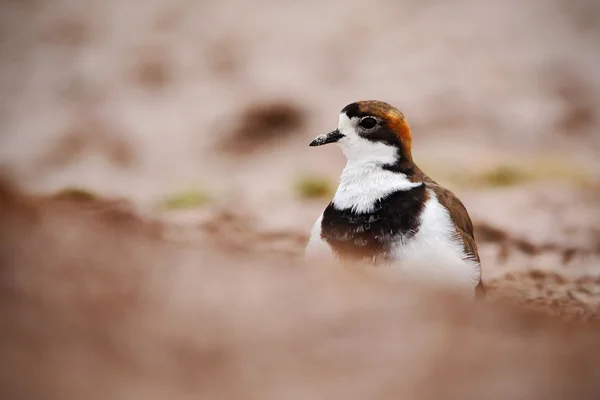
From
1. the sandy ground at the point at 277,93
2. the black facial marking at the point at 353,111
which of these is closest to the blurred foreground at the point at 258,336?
the black facial marking at the point at 353,111

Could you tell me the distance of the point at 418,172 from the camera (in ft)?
9.98

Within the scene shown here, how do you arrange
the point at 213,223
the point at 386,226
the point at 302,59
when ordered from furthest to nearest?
the point at 302,59 → the point at 213,223 → the point at 386,226

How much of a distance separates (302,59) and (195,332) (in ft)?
18.3

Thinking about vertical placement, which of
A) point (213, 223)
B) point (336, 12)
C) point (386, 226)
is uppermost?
point (336, 12)

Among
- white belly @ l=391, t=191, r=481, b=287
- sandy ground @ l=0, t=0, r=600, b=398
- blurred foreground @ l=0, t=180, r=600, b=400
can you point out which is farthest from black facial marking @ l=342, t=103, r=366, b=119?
sandy ground @ l=0, t=0, r=600, b=398

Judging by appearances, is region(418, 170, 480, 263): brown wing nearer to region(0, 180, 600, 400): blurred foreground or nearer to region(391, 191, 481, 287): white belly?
region(391, 191, 481, 287): white belly

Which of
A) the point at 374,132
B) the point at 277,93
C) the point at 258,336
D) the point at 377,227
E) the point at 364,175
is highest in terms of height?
the point at 277,93

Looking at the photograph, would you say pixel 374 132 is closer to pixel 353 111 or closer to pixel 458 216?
pixel 353 111

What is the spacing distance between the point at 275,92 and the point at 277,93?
0.03 m

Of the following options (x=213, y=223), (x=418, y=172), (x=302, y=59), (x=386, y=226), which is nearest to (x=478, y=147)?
(x=302, y=59)

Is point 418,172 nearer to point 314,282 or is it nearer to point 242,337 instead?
point 314,282

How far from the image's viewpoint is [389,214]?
9.04 ft

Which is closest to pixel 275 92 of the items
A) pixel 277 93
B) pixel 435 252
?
Answer: pixel 277 93

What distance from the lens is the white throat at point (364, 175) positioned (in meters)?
2.83
